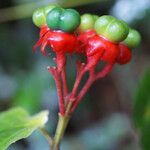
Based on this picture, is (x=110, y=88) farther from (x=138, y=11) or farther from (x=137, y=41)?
(x=137, y=41)

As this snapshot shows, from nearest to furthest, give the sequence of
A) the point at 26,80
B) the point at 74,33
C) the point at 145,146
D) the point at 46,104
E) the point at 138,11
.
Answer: the point at 74,33 → the point at 145,146 → the point at 138,11 → the point at 26,80 → the point at 46,104

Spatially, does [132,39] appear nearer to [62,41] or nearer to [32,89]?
[62,41]

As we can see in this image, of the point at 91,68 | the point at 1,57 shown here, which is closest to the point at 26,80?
the point at 1,57

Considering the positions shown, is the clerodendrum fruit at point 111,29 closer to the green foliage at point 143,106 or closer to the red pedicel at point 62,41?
the red pedicel at point 62,41

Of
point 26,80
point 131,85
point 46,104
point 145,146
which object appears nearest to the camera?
point 145,146

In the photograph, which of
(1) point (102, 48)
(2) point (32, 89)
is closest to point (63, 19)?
(1) point (102, 48)

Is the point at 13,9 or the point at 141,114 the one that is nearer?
the point at 141,114

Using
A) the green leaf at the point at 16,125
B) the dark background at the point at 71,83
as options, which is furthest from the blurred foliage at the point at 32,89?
the green leaf at the point at 16,125
